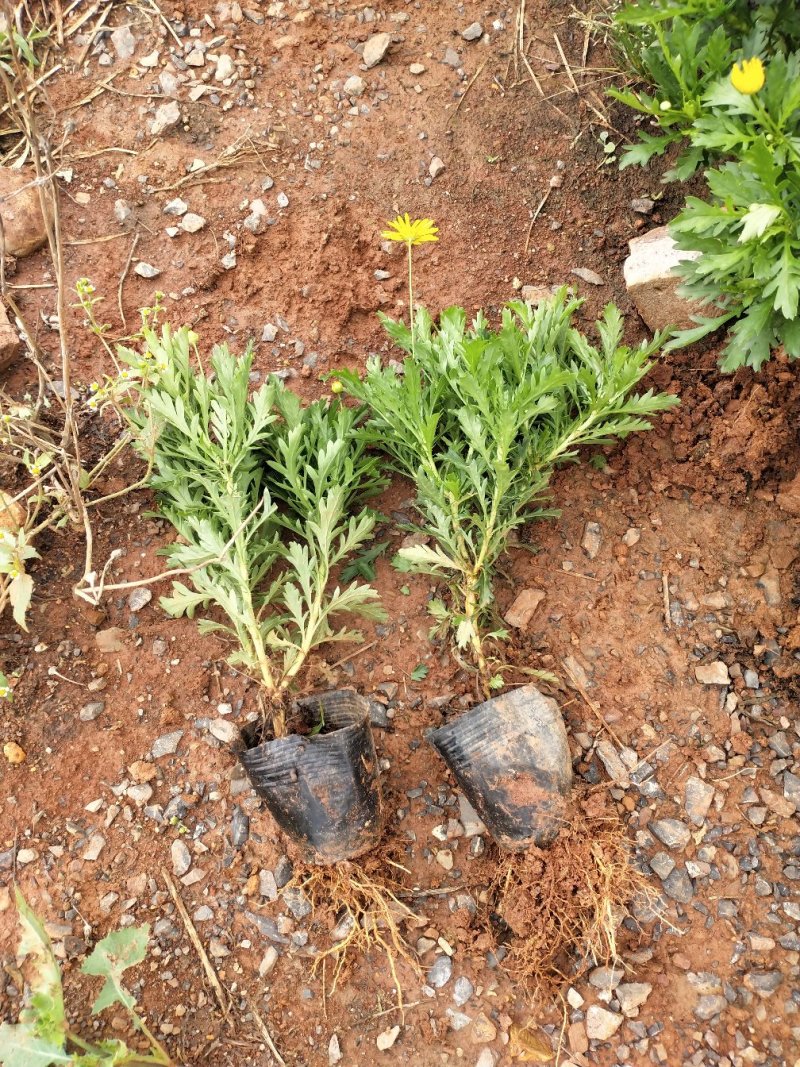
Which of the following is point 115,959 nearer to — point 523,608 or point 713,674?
point 523,608

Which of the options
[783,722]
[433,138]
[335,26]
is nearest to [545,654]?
[783,722]

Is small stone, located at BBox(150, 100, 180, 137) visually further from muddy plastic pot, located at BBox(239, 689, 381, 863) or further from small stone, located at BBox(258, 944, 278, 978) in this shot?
small stone, located at BBox(258, 944, 278, 978)

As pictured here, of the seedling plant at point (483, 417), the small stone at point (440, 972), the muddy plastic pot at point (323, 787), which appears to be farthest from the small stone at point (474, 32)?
the small stone at point (440, 972)

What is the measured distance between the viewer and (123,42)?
361 cm

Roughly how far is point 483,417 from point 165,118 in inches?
78.0

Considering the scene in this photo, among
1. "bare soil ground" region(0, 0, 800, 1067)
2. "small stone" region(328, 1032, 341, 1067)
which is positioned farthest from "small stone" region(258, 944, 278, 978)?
"small stone" region(328, 1032, 341, 1067)

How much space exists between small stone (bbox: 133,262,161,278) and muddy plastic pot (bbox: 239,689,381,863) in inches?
74.2

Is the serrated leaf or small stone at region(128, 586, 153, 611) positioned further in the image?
small stone at region(128, 586, 153, 611)

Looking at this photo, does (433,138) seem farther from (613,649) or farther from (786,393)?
(613,649)

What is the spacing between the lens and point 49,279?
3.48 metres

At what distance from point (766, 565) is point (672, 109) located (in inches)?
62.1

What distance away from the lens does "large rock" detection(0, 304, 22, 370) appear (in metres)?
3.27

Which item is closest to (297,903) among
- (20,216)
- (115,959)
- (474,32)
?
(115,959)

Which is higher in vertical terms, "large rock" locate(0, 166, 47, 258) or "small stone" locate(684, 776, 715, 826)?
"large rock" locate(0, 166, 47, 258)
